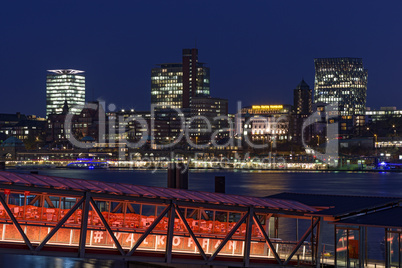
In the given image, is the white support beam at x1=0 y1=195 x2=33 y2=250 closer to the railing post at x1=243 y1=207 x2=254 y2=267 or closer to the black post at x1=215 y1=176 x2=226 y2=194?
the railing post at x1=243 y1=207 x2=254 y2=267

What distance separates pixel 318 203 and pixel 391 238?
592 centimetres

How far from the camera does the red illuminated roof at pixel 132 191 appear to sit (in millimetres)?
26844

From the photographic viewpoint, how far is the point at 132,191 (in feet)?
94.6

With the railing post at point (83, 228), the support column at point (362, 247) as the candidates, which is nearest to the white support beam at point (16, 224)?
the railing post at point (83, 228)

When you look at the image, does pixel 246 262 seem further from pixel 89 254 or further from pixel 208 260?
pixel 89 254

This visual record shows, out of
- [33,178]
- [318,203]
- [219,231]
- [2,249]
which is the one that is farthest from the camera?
[318,203]

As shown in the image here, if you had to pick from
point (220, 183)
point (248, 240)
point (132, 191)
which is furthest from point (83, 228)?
point (220, 183)

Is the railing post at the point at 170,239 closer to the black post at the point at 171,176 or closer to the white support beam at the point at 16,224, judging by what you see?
the white support beam at the point at 16,224

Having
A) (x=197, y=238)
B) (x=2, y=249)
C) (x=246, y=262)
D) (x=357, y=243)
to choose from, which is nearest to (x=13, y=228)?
(x=2, y=249)

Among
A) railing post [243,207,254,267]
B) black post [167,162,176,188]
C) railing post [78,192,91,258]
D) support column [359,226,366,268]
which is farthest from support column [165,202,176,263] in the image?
black post [167,162,176,188]

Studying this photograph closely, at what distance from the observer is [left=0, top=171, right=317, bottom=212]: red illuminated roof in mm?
26844

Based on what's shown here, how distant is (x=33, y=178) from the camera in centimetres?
2812

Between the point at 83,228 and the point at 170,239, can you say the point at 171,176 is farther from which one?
the point at 83,228

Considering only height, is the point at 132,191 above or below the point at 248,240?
above
